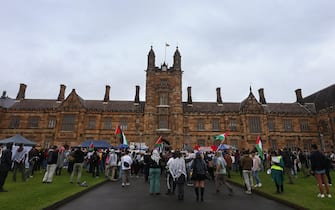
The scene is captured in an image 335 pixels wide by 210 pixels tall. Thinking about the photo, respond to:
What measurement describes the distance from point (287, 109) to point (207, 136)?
1891cm

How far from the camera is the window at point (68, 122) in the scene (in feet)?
121

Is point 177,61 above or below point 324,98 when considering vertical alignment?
above

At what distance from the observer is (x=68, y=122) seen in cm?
3722

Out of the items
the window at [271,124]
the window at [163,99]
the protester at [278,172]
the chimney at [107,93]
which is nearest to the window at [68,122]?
the chimney at [107,93]

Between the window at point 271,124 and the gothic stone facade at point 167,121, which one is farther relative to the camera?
the window at point 271,124

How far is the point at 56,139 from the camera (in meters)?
36.0

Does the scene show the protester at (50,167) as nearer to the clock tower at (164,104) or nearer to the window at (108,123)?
the clock tower at (164,104)

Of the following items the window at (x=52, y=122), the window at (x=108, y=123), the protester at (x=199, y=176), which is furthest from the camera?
the window at (x=108, y=123)

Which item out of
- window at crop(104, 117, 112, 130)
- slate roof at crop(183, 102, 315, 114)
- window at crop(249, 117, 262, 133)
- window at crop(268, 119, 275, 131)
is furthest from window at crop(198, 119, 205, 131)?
window at crop(104, 117, 112, 130)

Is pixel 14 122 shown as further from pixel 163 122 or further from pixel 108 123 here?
pixel 163 122

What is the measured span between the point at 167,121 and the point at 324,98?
1254 inches

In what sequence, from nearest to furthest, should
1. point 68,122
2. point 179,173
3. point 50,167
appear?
point 179,173 < point 50,167 < point 68,122

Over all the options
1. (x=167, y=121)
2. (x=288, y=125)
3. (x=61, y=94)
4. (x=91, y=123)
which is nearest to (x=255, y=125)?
(x=288, y=125)

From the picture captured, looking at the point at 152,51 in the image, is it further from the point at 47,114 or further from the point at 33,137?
the point at 33,137
